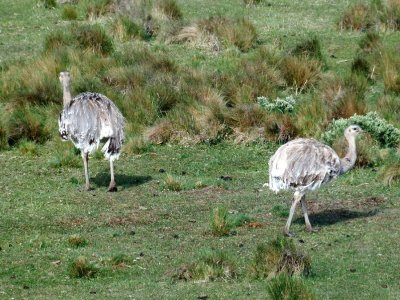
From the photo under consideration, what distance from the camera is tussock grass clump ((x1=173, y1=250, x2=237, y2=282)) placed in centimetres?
1290

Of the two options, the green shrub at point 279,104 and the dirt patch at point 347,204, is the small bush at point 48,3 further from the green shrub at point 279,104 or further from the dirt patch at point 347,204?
the dirt patch at point 347,204

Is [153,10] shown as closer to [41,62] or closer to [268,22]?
[268,22]

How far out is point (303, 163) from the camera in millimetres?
14594

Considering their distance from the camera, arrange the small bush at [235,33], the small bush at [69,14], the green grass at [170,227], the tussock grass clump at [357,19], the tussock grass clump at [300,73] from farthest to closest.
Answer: the small bush at [69,14], the tussock grass clump at [357,19], the small bush at [235,33], the tussock grass clump at [300,73], the green grass at [170,227]

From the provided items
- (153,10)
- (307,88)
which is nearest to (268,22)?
(153,10)

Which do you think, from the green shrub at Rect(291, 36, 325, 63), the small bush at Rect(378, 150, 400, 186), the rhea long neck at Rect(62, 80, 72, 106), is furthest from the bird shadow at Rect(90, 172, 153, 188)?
the green shrub at Rect(291, 36, 325, 63)

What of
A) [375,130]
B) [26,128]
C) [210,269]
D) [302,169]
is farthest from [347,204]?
[26,128]

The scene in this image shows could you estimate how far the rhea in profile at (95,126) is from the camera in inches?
699

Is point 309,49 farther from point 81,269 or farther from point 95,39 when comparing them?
point 81,269

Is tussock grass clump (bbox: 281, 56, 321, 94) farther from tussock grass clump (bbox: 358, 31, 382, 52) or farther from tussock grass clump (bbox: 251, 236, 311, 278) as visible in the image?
tussock grass clump (bbox: 251, 236, 311, 278)

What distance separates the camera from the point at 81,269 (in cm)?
1324

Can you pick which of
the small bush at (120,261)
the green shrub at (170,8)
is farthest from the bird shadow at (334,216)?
the green shrub at (170,8)

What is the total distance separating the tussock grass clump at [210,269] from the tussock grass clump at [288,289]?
1442 mm

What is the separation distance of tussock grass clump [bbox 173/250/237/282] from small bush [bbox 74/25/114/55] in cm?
1287
